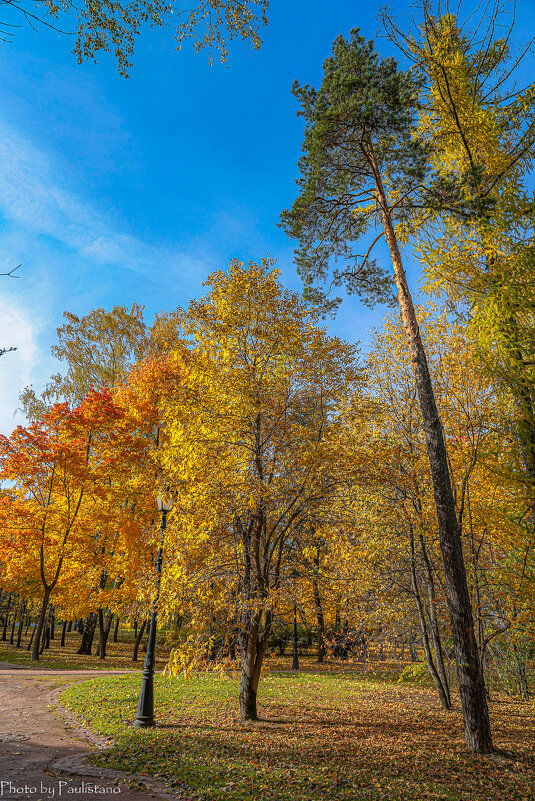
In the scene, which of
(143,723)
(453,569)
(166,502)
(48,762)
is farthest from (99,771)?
(453,569)

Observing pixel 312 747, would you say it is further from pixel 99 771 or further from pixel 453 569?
pixel 453 569

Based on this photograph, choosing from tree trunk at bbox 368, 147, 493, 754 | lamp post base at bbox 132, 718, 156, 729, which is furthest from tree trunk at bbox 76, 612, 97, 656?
tree trunk at bbox 368, 147, 493, 754

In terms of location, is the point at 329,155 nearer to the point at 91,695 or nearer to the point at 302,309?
the point at 302,309

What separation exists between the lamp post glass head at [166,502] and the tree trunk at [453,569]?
5061mm

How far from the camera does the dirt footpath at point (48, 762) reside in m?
4.84

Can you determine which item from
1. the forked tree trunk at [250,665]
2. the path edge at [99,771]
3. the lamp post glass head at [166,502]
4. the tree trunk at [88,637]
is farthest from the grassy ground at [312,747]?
the tree trunk at [88,637]

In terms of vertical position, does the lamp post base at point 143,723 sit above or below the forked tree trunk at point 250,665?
below

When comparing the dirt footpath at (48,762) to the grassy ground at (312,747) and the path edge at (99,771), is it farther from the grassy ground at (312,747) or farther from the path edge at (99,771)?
the grassy ground at (312,747)

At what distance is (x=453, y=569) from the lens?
22.8ft

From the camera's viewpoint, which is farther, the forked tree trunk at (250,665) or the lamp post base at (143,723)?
the forked tree trunk at (250,665)

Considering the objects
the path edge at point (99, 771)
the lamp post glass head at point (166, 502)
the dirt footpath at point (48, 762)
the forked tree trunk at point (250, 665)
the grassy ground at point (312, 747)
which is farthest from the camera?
the forked tree trunk at point (250, 665)

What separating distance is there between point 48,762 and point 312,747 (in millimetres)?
4021

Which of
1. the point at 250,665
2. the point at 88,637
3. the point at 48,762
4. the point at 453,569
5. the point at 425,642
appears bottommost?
the point at 88,637

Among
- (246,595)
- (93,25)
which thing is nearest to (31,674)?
(246,595)
